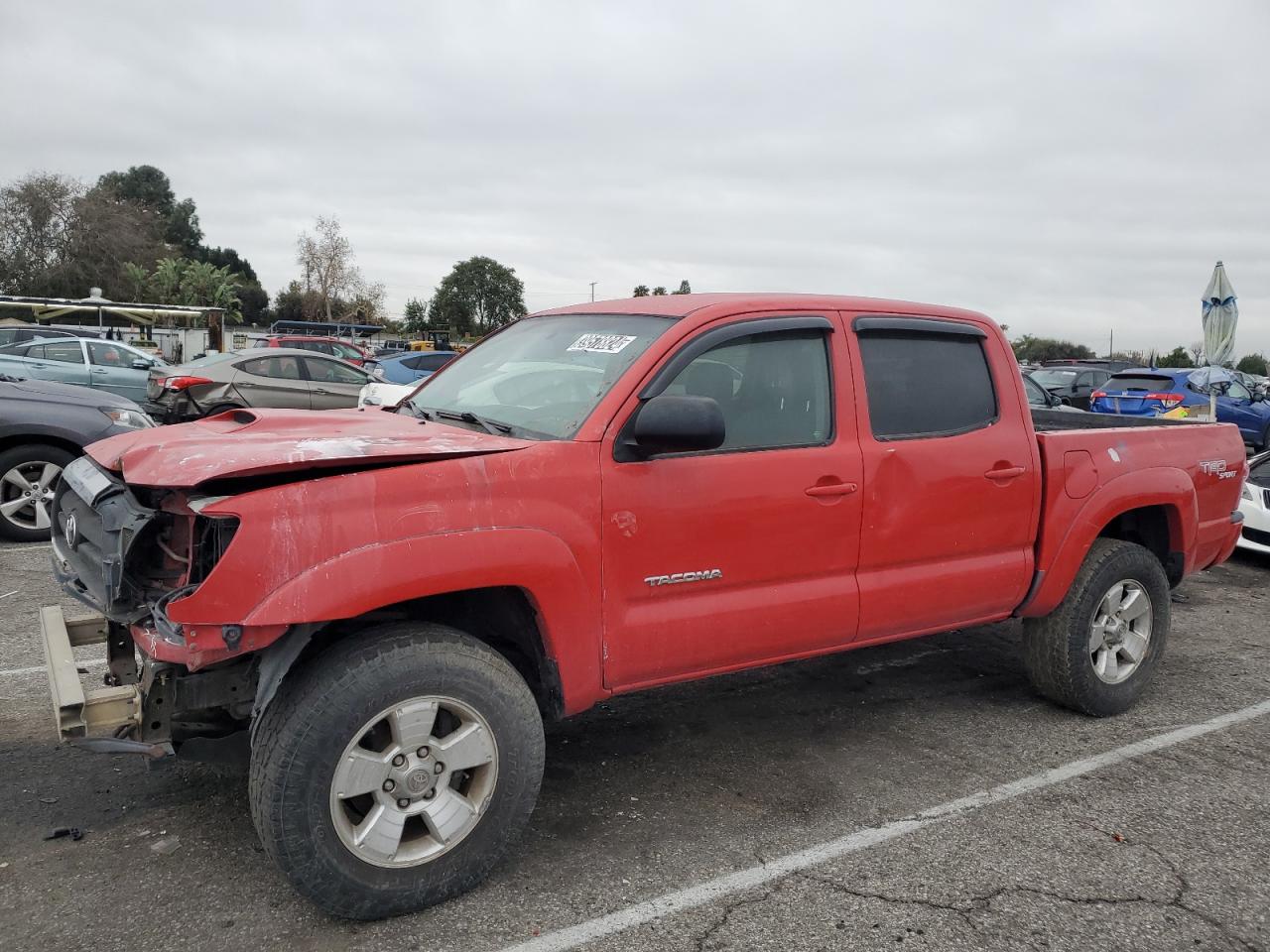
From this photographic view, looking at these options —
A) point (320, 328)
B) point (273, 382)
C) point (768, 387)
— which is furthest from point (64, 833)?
point (320, 328)

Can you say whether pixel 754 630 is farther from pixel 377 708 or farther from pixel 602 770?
pixel 377 708

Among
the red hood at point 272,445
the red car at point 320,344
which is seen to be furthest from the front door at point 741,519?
the red car at point 320,344

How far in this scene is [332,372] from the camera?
15.1m

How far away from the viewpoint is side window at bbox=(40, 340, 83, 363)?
48.4 ft

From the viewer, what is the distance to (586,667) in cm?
315

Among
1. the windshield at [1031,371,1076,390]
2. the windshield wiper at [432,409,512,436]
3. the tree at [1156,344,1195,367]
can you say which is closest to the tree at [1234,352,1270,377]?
the tree at [1156,344,1195,367]

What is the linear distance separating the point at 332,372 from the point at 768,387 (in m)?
12.7

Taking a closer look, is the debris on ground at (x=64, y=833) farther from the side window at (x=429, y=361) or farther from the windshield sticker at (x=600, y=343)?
the side window at (x=429, y=361)

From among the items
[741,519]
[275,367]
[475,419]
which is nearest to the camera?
[741,519]

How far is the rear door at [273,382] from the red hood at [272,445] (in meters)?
11.0

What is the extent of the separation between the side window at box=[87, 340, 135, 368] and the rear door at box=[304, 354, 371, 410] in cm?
312

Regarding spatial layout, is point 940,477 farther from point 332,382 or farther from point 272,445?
point 332,382

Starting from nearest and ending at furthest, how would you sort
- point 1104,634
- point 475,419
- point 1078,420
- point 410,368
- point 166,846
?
point 166,846 < point 475,419 < point 1104,634 < point 1078,420 < point 410,368

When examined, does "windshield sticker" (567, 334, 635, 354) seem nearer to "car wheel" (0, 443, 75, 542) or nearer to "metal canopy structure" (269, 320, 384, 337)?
"car wheel" (0, 443, 75, 542)
